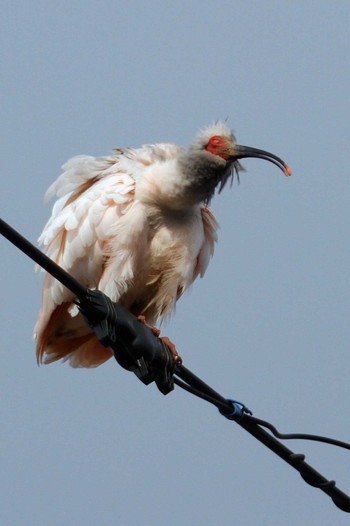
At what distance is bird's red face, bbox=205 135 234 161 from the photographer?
9.00 metres

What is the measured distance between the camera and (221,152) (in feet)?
29.6

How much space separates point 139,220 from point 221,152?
85 centimetres

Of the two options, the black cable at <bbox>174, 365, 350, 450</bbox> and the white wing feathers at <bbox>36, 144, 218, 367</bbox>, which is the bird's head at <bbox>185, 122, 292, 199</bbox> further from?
the black cable at <bbox>174, 365, 350, 450</bbox>

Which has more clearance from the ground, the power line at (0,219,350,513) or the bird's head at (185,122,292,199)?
the bird's head at (185,122,292,199)

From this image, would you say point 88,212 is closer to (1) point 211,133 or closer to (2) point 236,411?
(1) point 211,133

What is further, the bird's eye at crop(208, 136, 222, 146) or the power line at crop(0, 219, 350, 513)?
the bird's eye at crop(208, 136, 222, 146)

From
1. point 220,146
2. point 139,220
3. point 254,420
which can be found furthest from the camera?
point 220,146

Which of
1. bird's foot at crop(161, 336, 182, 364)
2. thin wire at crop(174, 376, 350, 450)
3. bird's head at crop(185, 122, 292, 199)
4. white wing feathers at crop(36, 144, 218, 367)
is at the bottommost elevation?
thin wire at crop(174, 376, 350, 450)

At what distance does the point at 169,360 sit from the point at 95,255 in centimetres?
183

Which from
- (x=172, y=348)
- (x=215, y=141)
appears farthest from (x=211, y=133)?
(x=172, y=348)

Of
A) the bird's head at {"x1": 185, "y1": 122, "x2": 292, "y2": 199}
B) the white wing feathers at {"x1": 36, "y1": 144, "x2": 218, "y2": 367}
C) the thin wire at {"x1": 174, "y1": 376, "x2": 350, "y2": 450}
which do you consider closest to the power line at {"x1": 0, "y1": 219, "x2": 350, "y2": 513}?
the thin wire at {"x1": 174, "y1": 376, "x2": 350, "y2": 450}

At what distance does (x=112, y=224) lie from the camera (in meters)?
8.80

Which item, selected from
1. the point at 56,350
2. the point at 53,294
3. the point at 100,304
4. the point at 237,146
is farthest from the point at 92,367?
the point at 100,304

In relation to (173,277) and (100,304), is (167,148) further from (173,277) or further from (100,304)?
(100,304)
